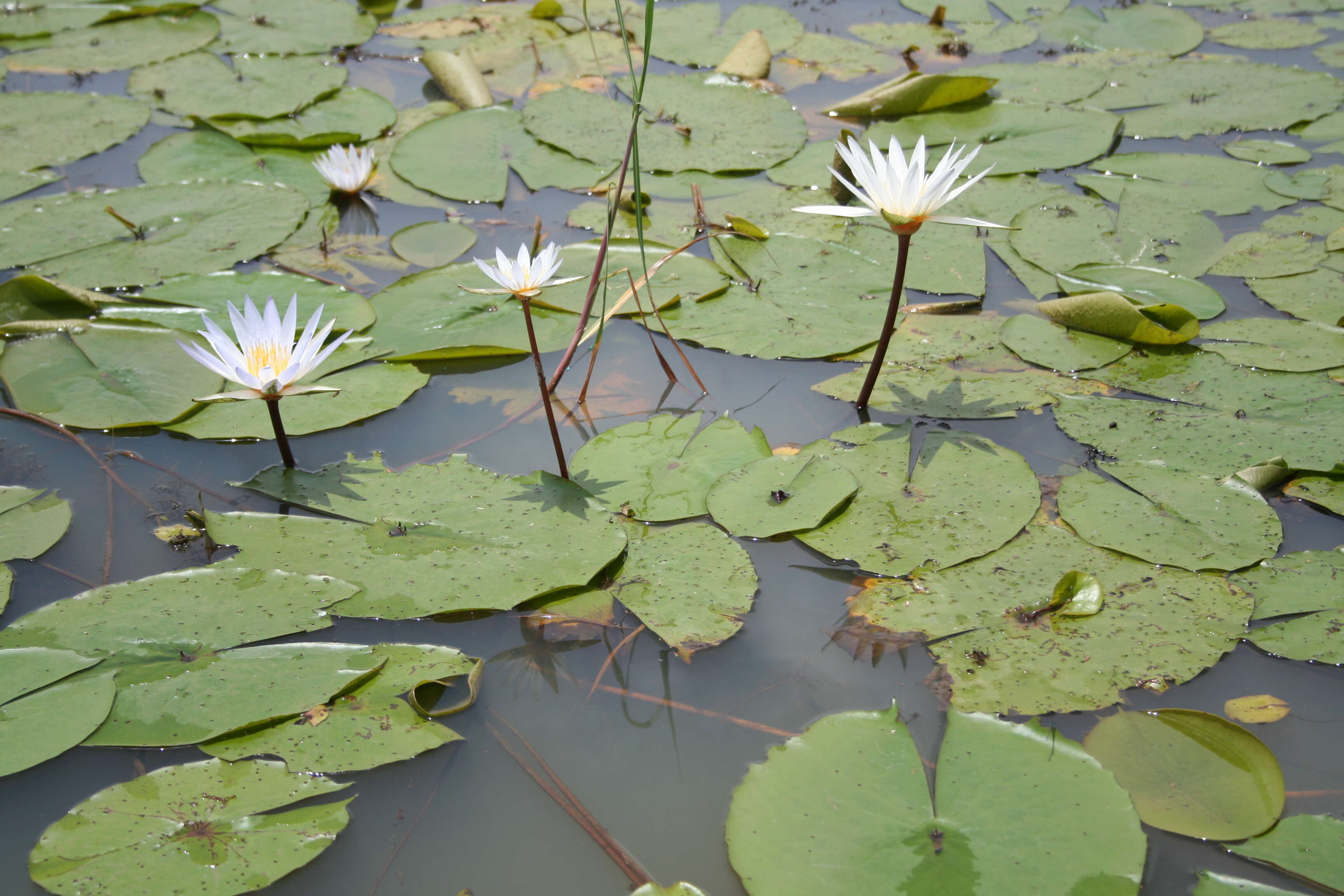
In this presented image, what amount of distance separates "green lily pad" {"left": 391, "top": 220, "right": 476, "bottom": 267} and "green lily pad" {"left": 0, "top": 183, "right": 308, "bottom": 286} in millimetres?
519

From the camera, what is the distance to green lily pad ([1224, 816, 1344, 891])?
60.7 inches

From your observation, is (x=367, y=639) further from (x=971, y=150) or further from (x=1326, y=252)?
(x=1326, y=252)

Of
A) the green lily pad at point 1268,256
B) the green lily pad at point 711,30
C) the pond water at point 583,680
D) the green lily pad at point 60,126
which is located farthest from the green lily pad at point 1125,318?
the green lily pad at point 60,126

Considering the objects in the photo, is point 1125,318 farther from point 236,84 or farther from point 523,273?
point 236,84

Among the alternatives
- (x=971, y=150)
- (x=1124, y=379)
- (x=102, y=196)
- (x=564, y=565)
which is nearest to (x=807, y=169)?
(x=971, y=150)

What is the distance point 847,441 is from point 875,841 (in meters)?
1.24

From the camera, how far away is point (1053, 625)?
2.02 m

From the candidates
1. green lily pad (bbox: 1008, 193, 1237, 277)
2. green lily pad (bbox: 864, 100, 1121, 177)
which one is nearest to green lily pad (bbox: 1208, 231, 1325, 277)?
green lily pad (bbox: 1008, 193, 1237, 277)

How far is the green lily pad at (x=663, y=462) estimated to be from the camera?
7.77 feet

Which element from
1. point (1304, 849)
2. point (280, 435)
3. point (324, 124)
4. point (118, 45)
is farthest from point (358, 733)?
point (118, 45)

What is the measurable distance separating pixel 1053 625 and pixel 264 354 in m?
2.21

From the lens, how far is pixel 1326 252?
323 cm

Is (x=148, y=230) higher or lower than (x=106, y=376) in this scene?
higher

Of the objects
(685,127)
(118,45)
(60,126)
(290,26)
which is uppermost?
(290,26)
